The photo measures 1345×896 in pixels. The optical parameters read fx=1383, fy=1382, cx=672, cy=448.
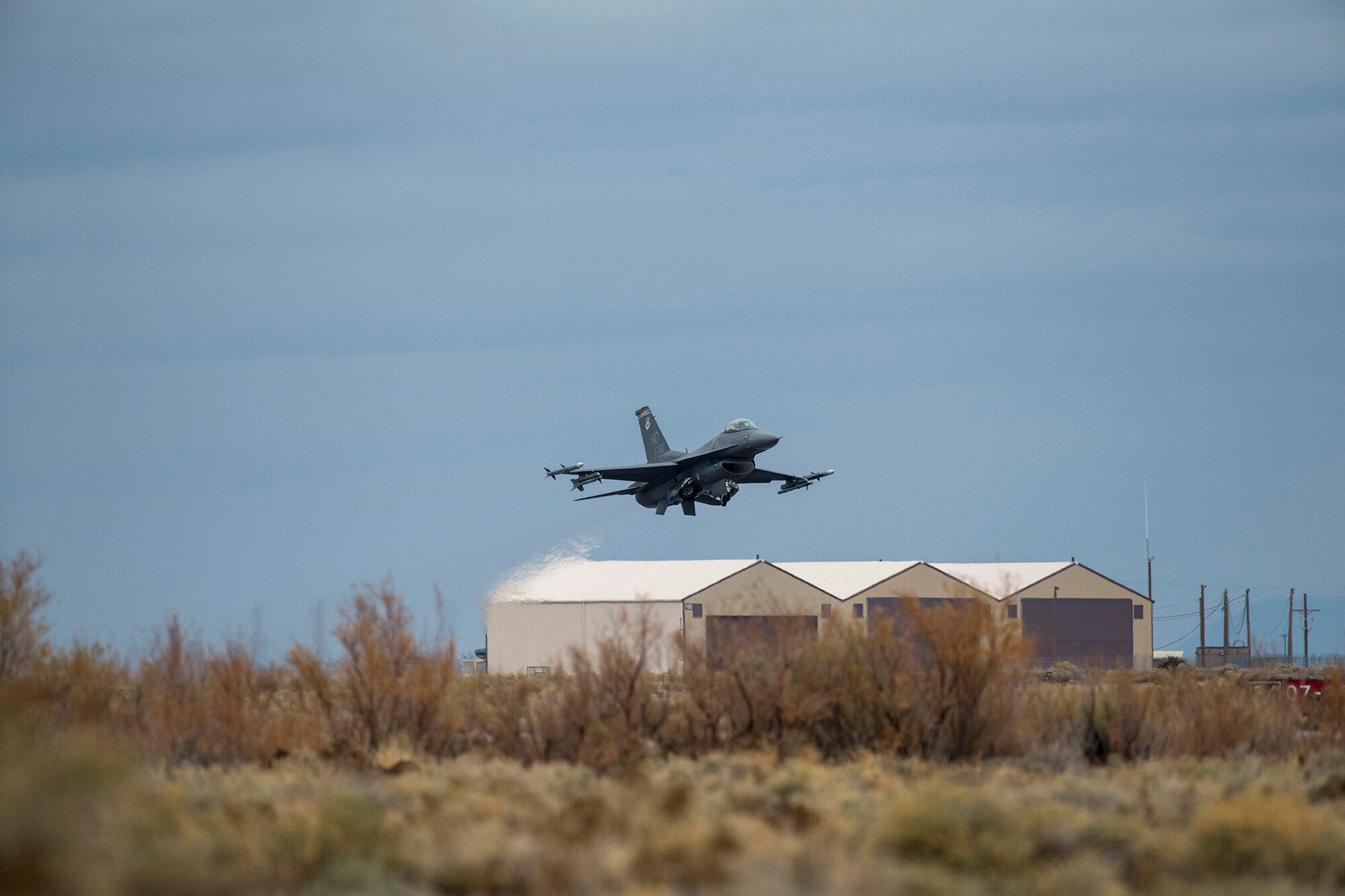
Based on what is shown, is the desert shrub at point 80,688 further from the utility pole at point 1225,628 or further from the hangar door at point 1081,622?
the utility pole at point 1225,628

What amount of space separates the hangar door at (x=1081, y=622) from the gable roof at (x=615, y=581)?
16.0 metres

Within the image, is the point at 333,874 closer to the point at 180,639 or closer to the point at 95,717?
the point at 95,717

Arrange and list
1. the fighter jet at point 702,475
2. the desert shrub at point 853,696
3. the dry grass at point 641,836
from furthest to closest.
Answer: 1. the fighter jet at point 702,475
2. the desert shrub at point 853,696
3. the dry grass at point 641,836

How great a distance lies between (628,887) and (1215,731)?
1724 cm

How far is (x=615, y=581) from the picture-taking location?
69.0m

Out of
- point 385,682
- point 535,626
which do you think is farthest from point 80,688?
point 535,626

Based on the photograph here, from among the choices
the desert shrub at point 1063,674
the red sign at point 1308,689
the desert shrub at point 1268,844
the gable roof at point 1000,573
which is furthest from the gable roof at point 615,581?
the desert shrub at point 1268,844

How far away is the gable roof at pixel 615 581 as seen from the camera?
211ft

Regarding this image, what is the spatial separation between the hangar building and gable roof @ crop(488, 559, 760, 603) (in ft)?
0.22

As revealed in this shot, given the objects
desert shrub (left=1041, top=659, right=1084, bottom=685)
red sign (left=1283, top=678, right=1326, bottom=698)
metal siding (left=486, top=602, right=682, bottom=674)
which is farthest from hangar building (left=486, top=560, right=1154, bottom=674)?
red sign (left=1283, top=678, right=1326, bottom=698)

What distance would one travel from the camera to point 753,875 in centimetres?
1239

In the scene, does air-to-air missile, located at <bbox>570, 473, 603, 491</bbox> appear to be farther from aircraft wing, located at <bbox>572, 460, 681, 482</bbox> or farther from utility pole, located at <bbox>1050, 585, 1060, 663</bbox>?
utility pole, located at <bbox>1050, 585, 1060, 663</bbox>

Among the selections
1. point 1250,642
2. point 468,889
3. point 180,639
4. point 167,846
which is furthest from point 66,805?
point 1250,642

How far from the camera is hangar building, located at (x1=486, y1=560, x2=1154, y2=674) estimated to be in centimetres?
6462
